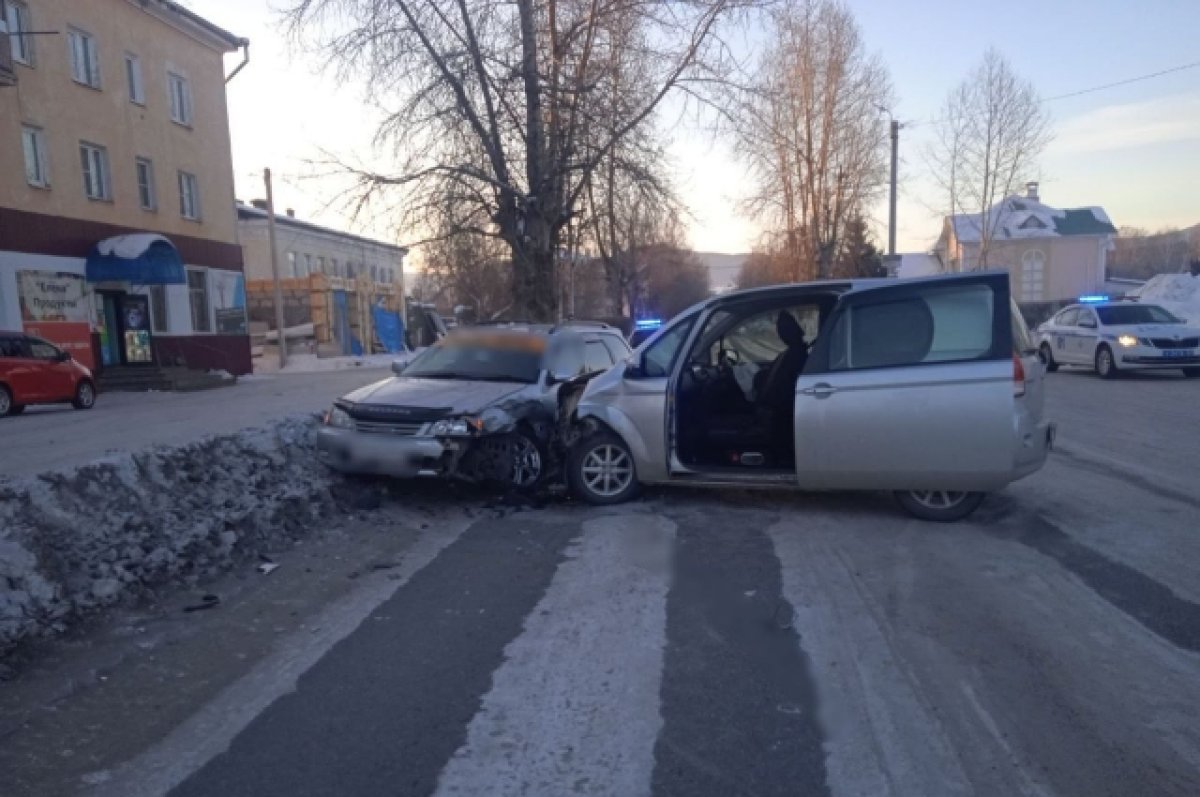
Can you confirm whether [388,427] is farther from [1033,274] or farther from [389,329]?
[1033,274]

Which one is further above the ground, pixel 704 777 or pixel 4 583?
pixel 4 583

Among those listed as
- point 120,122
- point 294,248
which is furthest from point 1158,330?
point 294,248

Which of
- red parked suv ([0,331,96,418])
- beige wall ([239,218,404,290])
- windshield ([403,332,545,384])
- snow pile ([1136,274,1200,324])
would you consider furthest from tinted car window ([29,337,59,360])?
snow pile ([1136,274,1200,324])

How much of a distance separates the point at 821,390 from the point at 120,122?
23432mm

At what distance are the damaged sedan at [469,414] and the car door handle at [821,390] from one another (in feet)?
7.85

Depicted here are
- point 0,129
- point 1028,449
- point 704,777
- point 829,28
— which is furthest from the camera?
point 829,28

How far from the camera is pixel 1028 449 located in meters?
6.78

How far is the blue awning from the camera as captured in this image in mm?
22188

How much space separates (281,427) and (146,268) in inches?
626

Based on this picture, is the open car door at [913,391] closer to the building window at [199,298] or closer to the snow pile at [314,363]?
the building window at [199,298]

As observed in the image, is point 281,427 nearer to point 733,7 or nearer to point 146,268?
point 733,7

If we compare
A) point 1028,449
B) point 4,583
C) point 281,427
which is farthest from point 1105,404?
point 4,583

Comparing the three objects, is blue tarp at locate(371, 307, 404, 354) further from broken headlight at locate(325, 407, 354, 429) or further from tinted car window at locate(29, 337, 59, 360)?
broken headlight at locate(325, 407, 354, 429)

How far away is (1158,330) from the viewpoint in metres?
19.6
